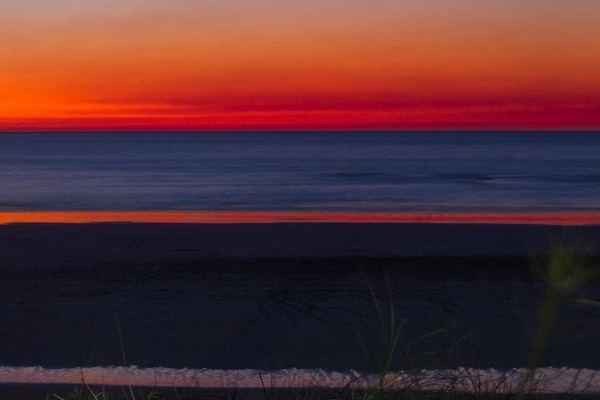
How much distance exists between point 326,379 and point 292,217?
620 inches

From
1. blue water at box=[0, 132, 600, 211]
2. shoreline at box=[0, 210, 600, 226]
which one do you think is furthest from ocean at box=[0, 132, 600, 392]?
blue water at box=[0, 132, 600, 211]

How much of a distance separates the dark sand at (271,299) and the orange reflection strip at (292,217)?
3234 mm

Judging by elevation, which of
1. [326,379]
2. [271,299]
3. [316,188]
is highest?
[326,379]

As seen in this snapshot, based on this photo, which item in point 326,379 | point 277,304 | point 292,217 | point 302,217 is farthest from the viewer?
point 292,217

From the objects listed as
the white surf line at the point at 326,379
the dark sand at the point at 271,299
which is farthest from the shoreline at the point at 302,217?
the white surf line at the point at 326,379

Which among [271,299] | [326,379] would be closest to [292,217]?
[271,299]

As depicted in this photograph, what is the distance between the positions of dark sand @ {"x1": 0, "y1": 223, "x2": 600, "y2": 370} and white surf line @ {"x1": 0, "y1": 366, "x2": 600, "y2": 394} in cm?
15

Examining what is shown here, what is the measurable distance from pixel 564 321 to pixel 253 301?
273cm

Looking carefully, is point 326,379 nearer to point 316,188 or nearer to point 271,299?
point 271,299

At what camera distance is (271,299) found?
8219mm

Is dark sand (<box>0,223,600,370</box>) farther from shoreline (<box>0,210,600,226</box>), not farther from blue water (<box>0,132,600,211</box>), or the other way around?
blue water (<box>0,132,600,211</box>)

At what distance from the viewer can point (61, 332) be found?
6.85 meters

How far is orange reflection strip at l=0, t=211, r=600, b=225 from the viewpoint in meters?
17.6

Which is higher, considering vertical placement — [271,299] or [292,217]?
[271,299]
